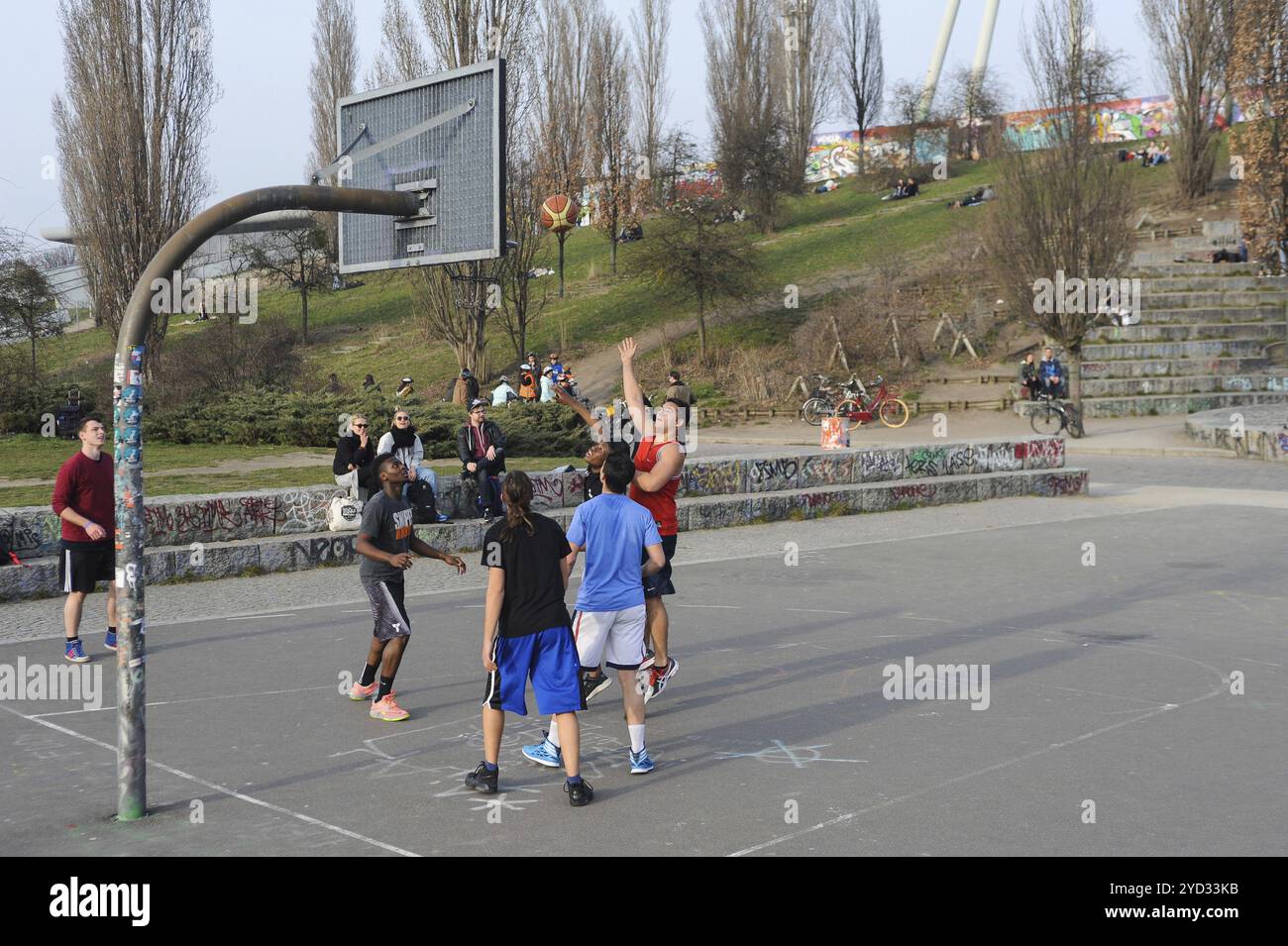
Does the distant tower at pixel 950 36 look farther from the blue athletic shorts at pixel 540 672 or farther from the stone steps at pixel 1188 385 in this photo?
the blue athletic shorts at pixel 540 672

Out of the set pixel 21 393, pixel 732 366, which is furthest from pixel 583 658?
pixel 732 366

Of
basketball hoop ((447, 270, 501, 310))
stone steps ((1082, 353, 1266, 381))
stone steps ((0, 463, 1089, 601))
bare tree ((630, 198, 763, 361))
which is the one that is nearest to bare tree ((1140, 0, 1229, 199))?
stone steps ((1082, 353, 1266, 381))

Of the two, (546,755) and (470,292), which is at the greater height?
(470,292)

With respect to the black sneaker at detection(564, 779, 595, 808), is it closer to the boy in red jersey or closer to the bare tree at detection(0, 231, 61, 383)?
the boy in red jersey

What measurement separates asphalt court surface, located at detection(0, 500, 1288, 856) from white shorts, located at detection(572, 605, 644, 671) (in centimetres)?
62

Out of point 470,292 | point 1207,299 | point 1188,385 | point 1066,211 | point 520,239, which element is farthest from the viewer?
point 520,239

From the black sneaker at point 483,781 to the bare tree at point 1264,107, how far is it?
120 feet

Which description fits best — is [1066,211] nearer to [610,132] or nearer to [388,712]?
[388,712]

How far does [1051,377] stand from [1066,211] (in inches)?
196

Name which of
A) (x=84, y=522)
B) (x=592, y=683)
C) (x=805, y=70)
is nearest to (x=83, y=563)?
(x=84, y=522)

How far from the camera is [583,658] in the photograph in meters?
6.82

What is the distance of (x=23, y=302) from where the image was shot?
30094 millimetres

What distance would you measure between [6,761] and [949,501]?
15.2 m

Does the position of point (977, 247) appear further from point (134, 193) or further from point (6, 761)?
point (6, 761)
